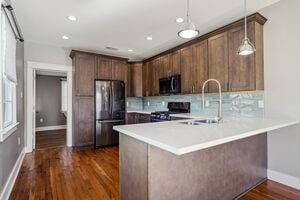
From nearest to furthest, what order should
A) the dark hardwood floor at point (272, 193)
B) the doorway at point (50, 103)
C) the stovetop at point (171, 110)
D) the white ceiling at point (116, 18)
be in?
the dark hardwood floor at point (272, 193) → the white ceiling at point (116, 18) → the stovetop at point (171, 110) → the doorway at point (50, 103)

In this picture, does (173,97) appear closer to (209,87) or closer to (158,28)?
(209,87)

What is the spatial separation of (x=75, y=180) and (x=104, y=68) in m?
2.90

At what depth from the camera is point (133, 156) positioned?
1.66 meters

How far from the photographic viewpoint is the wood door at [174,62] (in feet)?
13.7

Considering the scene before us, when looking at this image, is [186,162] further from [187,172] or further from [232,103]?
[232,103]

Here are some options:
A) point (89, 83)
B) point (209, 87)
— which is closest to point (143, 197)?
point (209, 87)

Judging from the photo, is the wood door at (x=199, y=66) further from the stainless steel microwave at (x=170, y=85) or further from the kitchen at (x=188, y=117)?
the stainless steel microwave at (x=170, y=85)

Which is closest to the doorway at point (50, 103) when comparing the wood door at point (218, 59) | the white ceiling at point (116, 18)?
the white ceiling at point (116, 18)

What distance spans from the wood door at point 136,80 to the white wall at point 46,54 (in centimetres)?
179

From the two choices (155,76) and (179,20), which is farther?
(155,76)

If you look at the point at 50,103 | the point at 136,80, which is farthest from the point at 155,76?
the point at 50,103

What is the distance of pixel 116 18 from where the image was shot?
10.1 feet

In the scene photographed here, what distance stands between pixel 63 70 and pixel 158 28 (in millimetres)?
2755

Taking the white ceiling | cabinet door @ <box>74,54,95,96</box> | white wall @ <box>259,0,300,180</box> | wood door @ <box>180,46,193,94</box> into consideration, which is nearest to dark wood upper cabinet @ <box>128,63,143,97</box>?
the white ceiling
